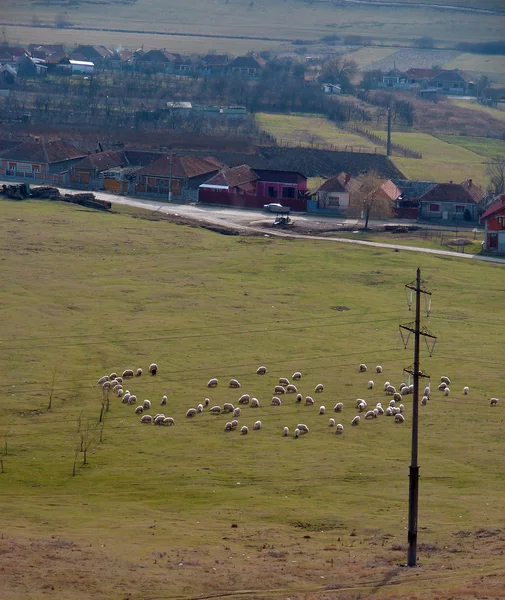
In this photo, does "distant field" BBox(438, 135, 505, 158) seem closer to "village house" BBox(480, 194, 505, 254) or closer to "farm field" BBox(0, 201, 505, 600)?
"village house" BBox(480, 194, 505, 254)

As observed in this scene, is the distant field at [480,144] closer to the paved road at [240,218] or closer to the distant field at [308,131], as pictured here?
the distant field at [308,131]

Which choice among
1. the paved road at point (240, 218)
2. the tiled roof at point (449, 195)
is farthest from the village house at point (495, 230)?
the tiled roof at point (449, 195)

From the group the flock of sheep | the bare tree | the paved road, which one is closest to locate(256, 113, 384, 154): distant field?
the bare tree

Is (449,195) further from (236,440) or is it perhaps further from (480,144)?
(236,440)

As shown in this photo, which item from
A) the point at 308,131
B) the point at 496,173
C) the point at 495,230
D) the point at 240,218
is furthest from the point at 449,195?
the point at 308,131

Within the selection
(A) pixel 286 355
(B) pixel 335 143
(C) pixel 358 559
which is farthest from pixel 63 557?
(B) pixel 335 143
